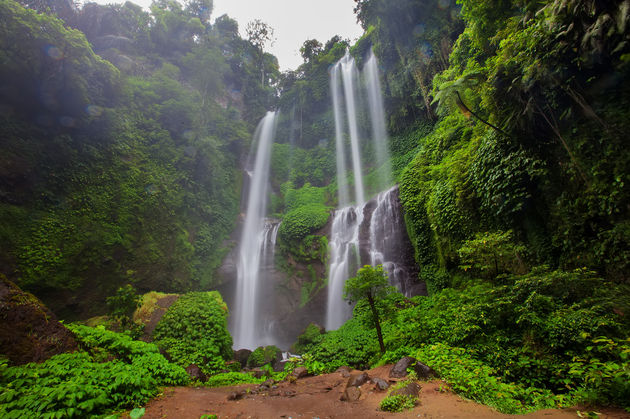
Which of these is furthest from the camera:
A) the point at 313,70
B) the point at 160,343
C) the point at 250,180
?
the point at 313,70

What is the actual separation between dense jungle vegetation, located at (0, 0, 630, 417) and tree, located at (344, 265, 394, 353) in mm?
269

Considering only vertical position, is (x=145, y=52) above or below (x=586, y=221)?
above

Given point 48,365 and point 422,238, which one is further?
point 422,238

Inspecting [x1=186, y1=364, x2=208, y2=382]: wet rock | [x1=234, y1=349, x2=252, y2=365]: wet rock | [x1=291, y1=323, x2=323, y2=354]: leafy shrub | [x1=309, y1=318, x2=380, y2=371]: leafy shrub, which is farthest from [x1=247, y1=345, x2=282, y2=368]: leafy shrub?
[x1=186, y1=364, x2=208, y2=382]: wet rock

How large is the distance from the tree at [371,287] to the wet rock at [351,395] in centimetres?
227

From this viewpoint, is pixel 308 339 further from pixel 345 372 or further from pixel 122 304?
pixel 122 304

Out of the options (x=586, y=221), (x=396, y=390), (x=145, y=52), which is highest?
(x=145, y=52)

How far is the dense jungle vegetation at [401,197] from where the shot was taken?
370 cm

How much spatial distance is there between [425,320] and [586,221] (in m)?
3.82

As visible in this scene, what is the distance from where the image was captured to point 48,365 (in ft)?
12.1

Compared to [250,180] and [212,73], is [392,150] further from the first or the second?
[212,73]

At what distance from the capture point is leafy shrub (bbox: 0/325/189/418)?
2770mm

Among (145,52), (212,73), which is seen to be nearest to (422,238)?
(212,73)

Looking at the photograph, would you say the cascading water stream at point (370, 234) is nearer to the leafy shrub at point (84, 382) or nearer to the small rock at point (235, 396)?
the small rock at point (235, 396)
